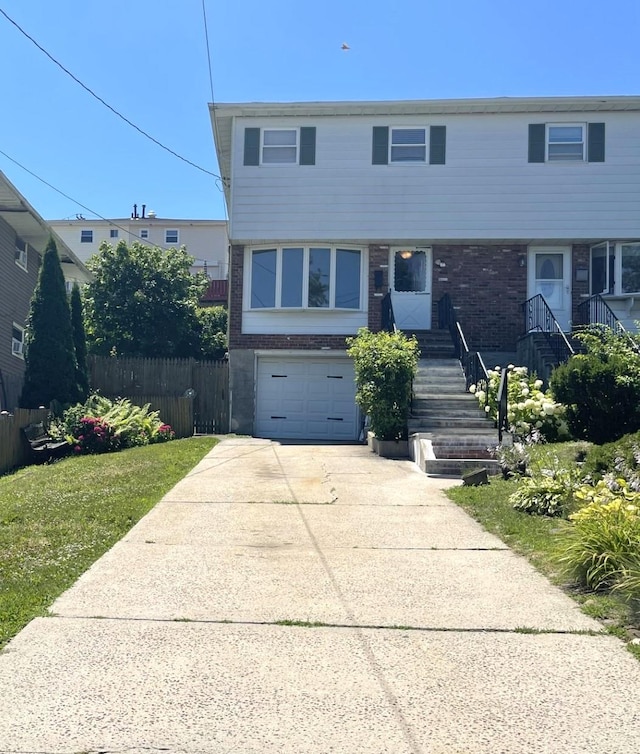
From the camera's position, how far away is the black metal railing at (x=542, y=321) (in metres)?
15.9

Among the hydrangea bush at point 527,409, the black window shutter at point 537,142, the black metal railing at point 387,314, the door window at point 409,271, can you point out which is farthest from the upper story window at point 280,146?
the hydrangea bush at point 527,409

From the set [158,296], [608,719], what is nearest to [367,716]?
[608,719]

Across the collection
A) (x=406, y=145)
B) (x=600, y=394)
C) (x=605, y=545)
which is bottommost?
(x=605, y=545)

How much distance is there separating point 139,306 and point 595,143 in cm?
1380

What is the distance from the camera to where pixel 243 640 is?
4363 mm

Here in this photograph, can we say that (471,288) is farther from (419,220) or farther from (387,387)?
(387,387)

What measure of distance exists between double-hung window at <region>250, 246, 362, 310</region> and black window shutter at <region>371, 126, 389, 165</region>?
2.19 m

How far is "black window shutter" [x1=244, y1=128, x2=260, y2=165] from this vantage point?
1795cm

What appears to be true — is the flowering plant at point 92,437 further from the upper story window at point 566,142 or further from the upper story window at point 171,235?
the upper story window at point 171,235

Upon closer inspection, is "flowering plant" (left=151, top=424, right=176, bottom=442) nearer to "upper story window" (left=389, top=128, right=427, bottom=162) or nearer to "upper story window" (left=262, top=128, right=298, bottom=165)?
"upper story window" (left=262, top=128, right=298, bottom=165)

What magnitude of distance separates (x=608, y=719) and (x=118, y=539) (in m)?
4.54

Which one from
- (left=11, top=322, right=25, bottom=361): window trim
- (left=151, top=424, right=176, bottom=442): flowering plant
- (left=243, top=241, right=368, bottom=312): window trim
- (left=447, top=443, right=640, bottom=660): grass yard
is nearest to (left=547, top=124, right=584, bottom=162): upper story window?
(left=243, top=241, right=368, bottom=312): window trim

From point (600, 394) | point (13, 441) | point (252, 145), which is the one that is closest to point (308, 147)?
point (252, 145)

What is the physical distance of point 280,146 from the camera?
18047mm
